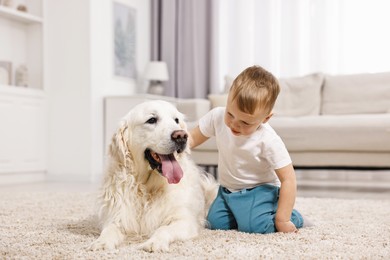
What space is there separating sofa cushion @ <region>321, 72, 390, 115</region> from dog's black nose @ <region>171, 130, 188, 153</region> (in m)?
3.25

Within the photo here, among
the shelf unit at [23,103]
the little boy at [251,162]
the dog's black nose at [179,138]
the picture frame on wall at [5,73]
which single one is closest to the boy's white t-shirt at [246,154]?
the little boy at [251,162]

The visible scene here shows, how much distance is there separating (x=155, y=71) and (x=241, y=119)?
13.2ft

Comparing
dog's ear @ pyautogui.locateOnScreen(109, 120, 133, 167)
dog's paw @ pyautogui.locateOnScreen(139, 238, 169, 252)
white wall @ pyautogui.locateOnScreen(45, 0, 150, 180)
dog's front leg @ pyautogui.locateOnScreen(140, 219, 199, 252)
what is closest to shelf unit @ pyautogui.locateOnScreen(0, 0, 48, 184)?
white wall @ pyautogui.locateOnScreen(45, 0, 150, 180)

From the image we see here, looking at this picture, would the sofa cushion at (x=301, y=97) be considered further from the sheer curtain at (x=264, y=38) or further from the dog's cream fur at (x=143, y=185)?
the dog's cream fur at (x=143, y=185)

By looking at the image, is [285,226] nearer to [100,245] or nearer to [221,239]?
[221,239]

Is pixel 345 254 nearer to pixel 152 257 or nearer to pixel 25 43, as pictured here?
pixel 152 257

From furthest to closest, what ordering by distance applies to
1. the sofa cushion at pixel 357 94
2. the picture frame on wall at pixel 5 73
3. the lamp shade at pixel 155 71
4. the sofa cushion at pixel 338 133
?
the lamp shade at pixel 155 71 → the picture frame on wall at pixel 5 73 → the sofa cushion at pixel 357 94 → the sofa cushion at pixel 338 133

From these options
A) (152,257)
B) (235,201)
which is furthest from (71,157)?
(152,257)

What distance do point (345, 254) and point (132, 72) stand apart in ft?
15.0

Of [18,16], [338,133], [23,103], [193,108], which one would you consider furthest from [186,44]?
[338,133]

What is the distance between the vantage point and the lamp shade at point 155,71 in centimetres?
565

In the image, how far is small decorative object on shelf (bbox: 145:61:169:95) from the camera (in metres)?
5.65

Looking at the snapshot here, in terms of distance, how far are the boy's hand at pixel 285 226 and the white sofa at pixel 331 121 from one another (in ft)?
6.77

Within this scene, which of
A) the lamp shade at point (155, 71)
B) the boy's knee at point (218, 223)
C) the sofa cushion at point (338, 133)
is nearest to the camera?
the boy's knee at point (218, 223)
